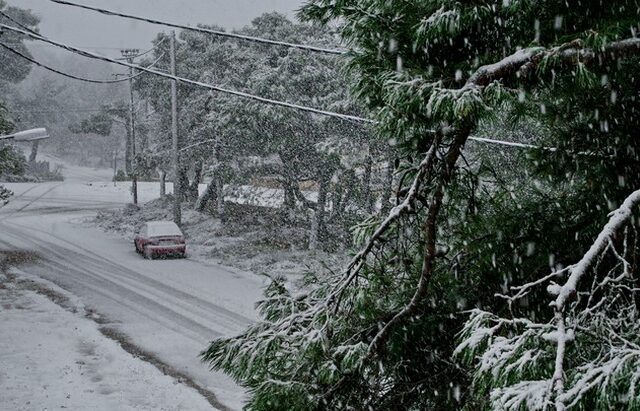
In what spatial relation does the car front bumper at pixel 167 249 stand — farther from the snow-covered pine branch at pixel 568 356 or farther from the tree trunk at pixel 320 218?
the snow-covered pine branch at pixel 568 356

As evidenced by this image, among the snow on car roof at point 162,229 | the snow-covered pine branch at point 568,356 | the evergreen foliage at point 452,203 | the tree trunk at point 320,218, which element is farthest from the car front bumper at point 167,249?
the snow-covered pine branch at point 568,356

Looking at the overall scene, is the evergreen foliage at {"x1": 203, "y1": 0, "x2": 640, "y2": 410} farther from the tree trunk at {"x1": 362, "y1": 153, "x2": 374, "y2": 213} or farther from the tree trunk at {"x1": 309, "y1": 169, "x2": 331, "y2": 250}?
the tree trunk at {"x1": 309, "y1": 169, "x2": 331, "y2": 250}

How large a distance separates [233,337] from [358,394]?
3.01ft

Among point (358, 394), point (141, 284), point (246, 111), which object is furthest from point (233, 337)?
point (246, 111)

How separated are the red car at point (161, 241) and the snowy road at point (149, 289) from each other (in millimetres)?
480

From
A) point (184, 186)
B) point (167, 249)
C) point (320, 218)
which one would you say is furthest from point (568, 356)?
point (184, 186)

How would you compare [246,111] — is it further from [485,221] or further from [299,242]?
[485,221]

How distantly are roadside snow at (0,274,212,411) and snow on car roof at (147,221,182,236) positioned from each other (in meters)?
8.37

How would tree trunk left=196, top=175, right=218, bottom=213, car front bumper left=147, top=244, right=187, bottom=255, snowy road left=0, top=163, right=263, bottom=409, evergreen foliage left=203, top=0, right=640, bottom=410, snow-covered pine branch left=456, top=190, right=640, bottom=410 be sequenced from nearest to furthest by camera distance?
snow-covered pine branch left=456, top=190, right=640, bottom=410 → evergreen foliage left=203, top=0, right=640, bottom=410 → snowy road left=0, top=163, right=263, bottom=409 → car front bumper left=147, top=244, right=187, bottom=255 → tree trunk left=196, top=175, right=218, bottom=213

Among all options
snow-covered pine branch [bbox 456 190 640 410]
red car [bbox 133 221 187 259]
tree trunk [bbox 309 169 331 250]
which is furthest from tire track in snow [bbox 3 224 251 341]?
snow-covered pine branch [bbox 456 190 640 410]

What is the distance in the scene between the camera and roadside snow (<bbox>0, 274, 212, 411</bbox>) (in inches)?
412

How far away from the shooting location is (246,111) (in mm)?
23469

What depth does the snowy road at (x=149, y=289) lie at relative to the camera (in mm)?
13383

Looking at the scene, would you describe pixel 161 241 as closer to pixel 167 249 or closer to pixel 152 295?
pixel 167 249
